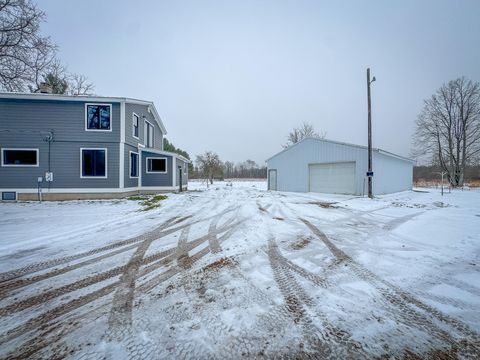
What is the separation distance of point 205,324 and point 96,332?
3.34ft

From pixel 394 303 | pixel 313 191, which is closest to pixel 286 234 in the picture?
pixel 394 303

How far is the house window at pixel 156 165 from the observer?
57.5 feet

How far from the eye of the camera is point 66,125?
42.9 feet

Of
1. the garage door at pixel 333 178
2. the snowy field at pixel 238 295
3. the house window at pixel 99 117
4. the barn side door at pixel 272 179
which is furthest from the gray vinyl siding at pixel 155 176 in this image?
the garage door at pixel 333 178

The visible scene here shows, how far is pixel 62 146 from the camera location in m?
13.0

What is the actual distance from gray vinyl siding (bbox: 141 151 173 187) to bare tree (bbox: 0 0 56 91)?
8.03m

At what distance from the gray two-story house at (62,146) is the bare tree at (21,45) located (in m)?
3.04

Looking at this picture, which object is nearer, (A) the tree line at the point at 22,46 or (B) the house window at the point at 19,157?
(A) the tree line at the point at 22,46

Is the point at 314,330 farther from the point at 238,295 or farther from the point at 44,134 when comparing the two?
the point at 44,134

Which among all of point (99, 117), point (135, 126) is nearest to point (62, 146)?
point (99, 117)

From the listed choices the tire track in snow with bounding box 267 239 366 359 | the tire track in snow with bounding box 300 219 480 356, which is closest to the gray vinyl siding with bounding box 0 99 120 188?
the tire track in snow with bounding box 267 239 366 359

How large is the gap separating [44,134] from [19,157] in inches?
79.1

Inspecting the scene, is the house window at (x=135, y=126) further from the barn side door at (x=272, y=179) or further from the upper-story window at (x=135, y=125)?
the barn side door at (x=272, y=179)

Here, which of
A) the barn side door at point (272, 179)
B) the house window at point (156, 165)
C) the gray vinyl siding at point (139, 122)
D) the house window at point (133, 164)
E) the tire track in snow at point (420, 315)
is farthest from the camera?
the barn side door at point (272, 179)
